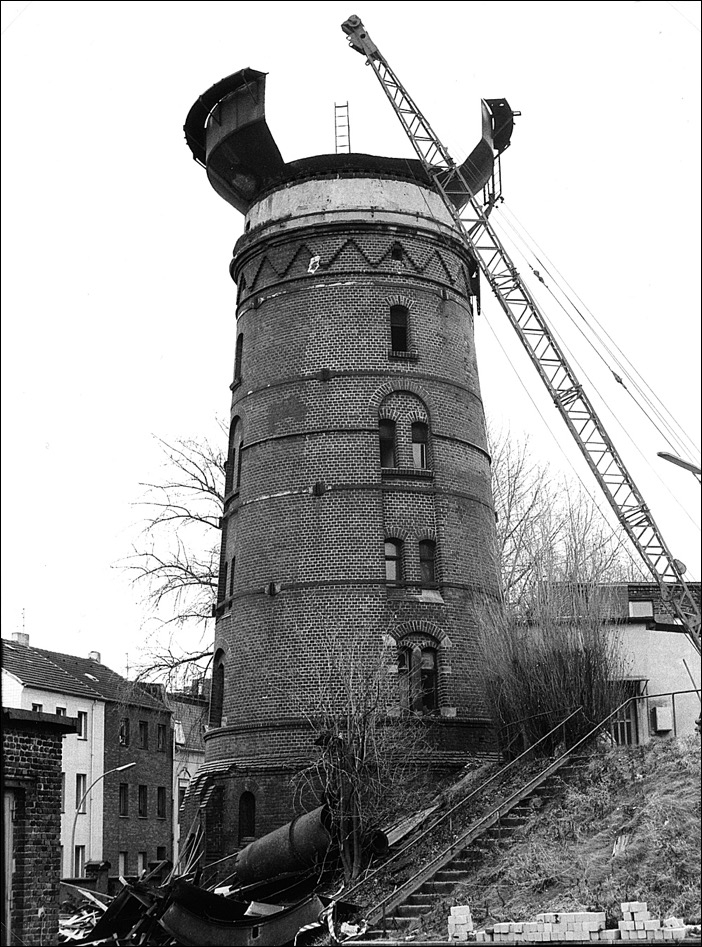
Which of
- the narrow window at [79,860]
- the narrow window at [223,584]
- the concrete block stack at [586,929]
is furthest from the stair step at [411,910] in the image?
the narrow window at [79,860]

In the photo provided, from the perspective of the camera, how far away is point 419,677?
29203 mm

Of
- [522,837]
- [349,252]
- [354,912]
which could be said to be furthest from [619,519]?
[354,912]

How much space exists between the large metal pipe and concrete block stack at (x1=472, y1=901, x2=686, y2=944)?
18.1ft

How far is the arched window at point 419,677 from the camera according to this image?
28.8 meters

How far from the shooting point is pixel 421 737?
90.2 ft

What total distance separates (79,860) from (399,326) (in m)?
27.2

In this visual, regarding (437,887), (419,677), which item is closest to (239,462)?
(419,677)

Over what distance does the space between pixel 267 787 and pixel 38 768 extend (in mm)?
10019

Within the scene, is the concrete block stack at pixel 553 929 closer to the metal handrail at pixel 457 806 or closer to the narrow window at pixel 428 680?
the metal handrail at pixel 457 806

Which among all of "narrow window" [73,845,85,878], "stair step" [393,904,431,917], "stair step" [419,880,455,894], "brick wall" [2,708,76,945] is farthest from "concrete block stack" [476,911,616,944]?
"narrow window" [73,845,85,878]

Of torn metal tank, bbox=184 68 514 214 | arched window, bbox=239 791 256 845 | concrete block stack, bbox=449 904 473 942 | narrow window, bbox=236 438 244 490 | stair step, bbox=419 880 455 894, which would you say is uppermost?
torn metal tank, bbox=184 68 514 214

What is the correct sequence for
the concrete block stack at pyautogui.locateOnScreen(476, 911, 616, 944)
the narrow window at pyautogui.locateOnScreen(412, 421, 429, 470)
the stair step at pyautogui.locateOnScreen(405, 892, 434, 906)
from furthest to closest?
the narrow window at pyautogui.locateOnScreen(412, 421, 429, 470), the stair step at pyautogui.locateOnScreen(405, 892, 434, 906), the concrete block stack at pyautogui.locateOnScreen(476, 911, 616, 944)

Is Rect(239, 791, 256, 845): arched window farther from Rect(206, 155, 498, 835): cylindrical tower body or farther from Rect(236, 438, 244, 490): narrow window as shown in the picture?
Rect(236, 438, 244, 490): narrow window

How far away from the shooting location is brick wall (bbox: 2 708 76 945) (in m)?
18.5
